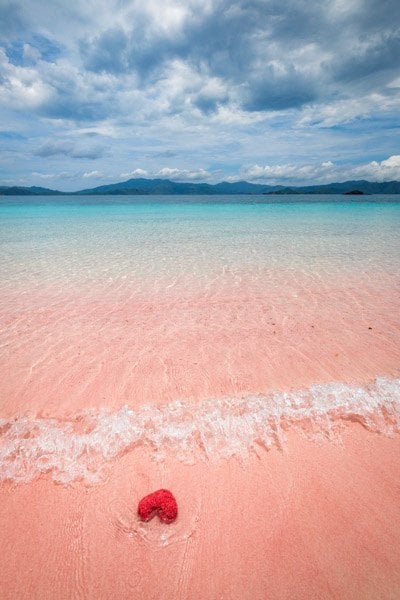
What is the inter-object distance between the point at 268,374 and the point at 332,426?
3.91ft

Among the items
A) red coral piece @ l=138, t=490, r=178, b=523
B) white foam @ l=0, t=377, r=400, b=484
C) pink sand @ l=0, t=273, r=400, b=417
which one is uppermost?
red coral piece @ l=138, t=490, r=178, b=523

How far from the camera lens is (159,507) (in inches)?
101

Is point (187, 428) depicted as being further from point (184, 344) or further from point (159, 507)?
point (184, 344)

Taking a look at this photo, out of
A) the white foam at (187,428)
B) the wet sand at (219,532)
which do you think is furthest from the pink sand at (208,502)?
the white foam at (187,428)

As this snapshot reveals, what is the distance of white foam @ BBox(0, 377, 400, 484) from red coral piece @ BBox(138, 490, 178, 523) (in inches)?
21.0

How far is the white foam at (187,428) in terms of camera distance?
313 centimetres

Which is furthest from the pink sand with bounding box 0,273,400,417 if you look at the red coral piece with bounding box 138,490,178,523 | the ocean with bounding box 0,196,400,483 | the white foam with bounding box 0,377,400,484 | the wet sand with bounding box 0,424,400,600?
the red coral piece with bounding box 138,490,178,523

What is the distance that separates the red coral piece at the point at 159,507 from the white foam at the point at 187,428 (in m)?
0.53

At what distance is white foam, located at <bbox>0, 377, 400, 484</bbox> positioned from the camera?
3.13 meters

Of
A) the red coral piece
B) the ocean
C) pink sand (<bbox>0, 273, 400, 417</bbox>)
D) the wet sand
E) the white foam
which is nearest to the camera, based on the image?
the wet sand

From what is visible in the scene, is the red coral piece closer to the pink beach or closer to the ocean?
the pink beach

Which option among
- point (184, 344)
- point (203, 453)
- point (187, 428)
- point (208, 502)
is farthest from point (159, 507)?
point (184, 344)

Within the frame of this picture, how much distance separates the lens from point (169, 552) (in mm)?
2348

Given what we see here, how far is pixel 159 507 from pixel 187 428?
98 cm
